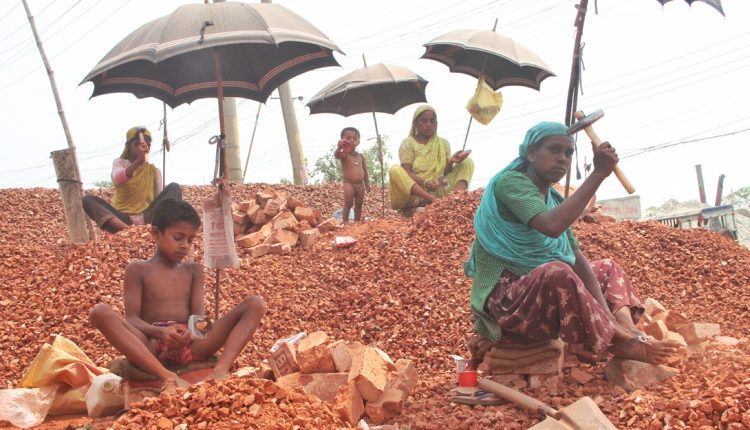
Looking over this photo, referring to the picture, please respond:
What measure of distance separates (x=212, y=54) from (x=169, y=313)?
2409 millimetres

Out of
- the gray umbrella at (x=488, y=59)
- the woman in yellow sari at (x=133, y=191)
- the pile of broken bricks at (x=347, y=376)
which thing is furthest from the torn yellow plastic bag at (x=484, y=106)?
the pile of broken bricks at (x=347, y=376)

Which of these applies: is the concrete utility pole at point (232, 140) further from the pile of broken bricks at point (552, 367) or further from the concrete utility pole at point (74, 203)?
the pile of broken bricks at point (552, 367)

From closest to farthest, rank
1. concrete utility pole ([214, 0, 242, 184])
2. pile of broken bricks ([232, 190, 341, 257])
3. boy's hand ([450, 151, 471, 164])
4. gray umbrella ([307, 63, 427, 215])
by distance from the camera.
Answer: pile of broken bricks ([232, 190, 341, 257]) < boy's hand ([450, 151, 471, 164]) < gray umbrella ([307, 63, 427, 215]) < concrete utility pole ([214, 0, 242, 184])

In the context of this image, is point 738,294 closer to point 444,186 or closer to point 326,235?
point 444,186

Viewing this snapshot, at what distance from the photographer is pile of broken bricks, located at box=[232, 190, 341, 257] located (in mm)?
7777

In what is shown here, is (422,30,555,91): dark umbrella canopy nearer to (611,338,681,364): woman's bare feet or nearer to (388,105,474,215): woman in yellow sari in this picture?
(388,105,474,215): woman in yellow sari

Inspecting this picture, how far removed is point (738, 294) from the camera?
6164mm

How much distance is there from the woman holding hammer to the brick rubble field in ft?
0.88

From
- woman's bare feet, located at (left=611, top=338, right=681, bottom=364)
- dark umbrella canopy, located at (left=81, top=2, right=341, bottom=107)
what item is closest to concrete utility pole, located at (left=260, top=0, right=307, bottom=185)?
dark umbrella canopy, located at (left=81, top=2, right=341, bottom=107)

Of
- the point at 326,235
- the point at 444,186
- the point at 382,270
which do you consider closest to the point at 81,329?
the point at 382,270

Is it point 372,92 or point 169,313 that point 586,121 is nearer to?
point 169,313

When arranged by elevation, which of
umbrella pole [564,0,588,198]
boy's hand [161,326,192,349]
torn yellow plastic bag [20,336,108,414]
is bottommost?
torn yellow plastic bag [20,336,108,414]

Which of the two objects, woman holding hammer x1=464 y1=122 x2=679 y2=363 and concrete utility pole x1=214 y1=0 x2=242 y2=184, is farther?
concrete utility pole x1=214 y1=0 x2=242 y2=184

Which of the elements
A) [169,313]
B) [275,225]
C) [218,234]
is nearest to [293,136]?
[275,225]
